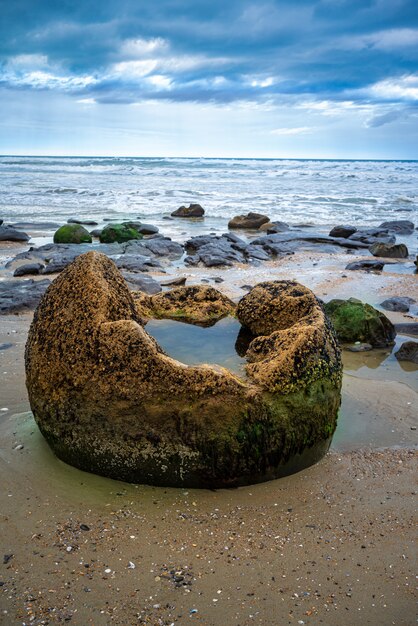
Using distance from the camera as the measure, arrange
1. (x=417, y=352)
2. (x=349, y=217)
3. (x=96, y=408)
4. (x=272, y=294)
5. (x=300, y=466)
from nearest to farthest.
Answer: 1. (x=96, y=408)
2. (x=300, y=466)
3. (x=272, y=294)
4. (x=417, y=352)
5. (x=349, y=217)

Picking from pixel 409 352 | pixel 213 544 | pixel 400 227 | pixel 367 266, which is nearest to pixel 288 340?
pixel 213 544

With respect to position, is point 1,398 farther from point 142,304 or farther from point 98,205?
point 98,205

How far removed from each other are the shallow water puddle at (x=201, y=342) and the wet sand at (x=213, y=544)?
100cm

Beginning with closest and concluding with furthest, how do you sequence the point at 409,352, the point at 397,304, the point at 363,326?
the point at 409,352 < the point at 363,326 < the point at 397,304

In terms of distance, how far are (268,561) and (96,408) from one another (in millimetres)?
1330

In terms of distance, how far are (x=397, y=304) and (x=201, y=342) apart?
463 centimetres

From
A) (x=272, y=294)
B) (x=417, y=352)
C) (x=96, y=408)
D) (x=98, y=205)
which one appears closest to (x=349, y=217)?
(x=98, y=205)

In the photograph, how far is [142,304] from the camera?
5.31m

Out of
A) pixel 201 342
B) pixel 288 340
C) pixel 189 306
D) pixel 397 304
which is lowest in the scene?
pixel 397 304

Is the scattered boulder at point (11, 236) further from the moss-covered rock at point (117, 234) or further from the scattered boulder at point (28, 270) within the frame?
the scattered boulder at point (28, 270)

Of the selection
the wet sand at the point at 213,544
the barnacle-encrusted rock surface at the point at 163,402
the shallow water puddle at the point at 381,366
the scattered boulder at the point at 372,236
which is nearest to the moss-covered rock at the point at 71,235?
the scattered boulder at the point at 372,236

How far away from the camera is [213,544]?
3041 mm

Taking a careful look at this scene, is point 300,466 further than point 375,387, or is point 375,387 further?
point 375,387

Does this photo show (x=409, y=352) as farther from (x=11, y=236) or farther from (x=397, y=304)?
(x=11, y=236)
